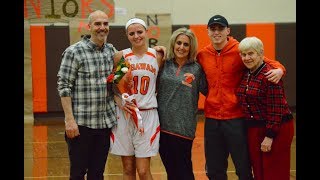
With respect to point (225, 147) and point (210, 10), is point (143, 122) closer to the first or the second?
point (225, 147)

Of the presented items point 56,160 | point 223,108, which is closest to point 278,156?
point 223,108

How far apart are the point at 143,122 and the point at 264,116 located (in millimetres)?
1009

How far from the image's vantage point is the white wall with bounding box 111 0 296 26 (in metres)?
11.6

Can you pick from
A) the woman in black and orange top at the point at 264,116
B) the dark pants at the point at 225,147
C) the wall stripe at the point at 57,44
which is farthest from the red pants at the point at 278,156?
the wall stripe at the point at 57,44

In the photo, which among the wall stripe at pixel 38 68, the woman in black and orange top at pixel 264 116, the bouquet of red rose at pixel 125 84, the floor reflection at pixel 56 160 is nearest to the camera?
the woman in black and orange top at pixel 264 116

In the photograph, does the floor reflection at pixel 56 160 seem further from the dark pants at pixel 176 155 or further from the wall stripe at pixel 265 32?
the wall stripe at pixel 265 32

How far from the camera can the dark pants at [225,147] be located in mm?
4379

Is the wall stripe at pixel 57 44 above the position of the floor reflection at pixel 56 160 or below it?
above

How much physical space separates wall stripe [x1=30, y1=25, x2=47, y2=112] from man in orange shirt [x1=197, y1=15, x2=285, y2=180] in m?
7.43

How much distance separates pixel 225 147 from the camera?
447 centimetres

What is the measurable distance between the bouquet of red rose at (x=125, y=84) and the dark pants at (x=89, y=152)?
0.28 metres

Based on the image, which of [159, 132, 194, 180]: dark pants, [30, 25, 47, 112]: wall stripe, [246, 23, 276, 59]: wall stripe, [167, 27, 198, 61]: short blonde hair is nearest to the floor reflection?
[30, 25, 47, 112]: wall stripe
